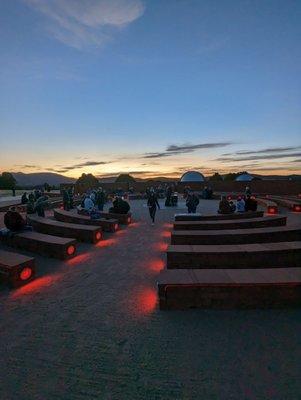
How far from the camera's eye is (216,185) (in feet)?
170

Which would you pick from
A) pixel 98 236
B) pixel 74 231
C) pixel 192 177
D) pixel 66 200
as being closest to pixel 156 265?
pixel 98 236

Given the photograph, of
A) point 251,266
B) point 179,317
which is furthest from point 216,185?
point 179,317

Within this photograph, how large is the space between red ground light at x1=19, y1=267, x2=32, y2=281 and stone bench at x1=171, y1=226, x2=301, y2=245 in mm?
5326

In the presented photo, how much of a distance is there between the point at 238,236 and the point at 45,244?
7.21 meters

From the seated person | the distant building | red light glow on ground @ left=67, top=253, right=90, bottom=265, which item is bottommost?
red light glow on ground @ left=67, top=253, right=90, bottom=265

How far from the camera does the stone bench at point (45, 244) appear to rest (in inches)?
397

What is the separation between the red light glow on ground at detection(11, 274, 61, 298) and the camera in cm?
728

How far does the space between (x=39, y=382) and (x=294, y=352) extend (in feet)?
12.8

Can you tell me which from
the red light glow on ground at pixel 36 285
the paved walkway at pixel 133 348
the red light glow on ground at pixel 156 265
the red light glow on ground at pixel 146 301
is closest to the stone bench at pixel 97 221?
the red light glow on ground at pixel 156 265

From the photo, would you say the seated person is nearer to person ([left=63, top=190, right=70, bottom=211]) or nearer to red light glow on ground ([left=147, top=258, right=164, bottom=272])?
person ([left=63, top=190, right=70, bottom=211])

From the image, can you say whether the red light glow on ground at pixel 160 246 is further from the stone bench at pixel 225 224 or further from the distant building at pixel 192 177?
the distant building at pixel 192 177

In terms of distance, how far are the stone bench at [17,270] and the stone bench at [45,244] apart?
1.96 m

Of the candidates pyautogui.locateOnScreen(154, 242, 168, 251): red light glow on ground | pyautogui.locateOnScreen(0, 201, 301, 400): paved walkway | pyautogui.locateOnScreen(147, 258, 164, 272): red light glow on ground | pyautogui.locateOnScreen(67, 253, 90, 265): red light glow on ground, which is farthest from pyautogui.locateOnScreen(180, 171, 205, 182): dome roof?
pyautogui.locateOnScreen(0, 201, 301, 400): paved walkway

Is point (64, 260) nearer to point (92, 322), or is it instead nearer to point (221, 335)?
point (92, 322)
